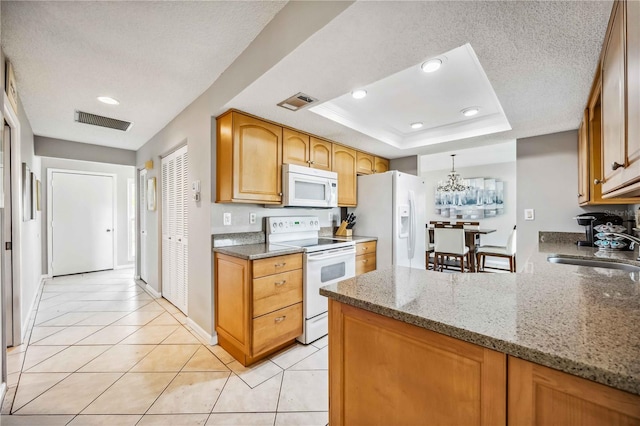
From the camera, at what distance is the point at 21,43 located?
1762 millimetres

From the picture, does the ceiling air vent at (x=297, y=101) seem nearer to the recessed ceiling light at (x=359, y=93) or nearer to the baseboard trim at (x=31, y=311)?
the recessed ceiling light at (x=359, y=93)

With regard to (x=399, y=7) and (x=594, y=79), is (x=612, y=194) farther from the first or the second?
(x=399, y=7)

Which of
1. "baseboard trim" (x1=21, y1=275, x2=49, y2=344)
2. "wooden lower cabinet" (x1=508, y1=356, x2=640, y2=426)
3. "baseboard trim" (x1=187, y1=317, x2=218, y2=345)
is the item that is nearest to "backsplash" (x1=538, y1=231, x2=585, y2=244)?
"wooden lower cabinet" (x1=508, y1=356, x2=640, y2=426)

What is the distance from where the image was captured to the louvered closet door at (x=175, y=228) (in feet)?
9.89

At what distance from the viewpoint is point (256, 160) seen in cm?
248

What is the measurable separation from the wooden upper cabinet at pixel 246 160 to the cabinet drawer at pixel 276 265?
0.58 m

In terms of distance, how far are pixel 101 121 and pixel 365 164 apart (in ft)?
10.6

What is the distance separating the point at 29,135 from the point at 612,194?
17.1 feet

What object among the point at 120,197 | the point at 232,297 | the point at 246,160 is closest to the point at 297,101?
the point at 246,160

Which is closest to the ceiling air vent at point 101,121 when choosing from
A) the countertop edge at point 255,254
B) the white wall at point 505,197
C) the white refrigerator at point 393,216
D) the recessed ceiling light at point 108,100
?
the recessed ceiling light at point 108,100

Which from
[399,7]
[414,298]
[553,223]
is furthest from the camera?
[553,223]

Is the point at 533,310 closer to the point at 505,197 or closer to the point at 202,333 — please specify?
the point at 202,333

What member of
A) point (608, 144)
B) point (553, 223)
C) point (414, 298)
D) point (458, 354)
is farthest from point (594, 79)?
point (458, 354)

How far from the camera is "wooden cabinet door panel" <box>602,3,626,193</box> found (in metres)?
1.00
